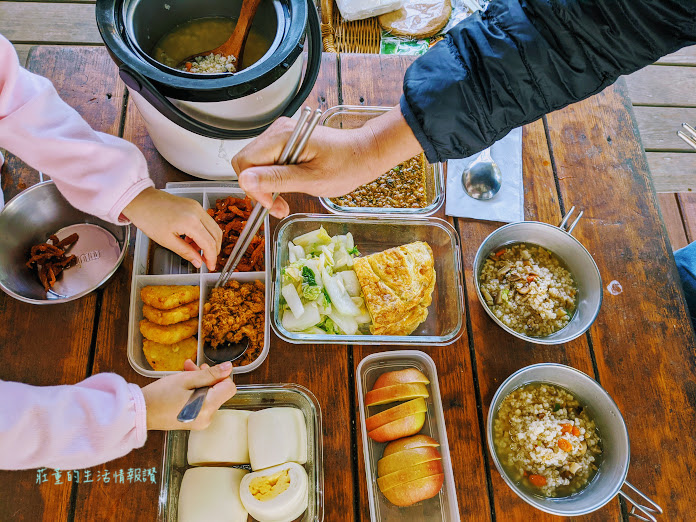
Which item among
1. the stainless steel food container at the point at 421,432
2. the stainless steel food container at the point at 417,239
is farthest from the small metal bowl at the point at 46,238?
the stainless steel food container at the point at 421,432

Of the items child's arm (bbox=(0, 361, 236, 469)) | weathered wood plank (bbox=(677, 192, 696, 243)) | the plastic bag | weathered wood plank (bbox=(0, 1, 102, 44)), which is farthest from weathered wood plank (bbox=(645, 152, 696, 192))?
weathered wood plank (bbox=(0, 1, 102, 44))

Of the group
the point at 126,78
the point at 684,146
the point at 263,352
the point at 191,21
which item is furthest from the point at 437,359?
the point at 684,146

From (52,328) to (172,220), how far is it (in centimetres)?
42

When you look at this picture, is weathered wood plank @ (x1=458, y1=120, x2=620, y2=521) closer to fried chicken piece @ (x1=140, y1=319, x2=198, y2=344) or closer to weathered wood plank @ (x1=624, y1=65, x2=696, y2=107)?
fried chicken piece @ (x1=140, y1=319, x2=198, y2=344)

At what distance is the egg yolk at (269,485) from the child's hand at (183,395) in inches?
6.5

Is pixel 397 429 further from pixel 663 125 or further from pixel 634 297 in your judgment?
pixel 663 125

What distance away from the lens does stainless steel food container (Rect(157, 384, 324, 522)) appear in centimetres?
103

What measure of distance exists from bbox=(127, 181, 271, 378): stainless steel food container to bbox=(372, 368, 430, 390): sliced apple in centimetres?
29

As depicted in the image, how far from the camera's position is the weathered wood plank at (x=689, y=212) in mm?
2061

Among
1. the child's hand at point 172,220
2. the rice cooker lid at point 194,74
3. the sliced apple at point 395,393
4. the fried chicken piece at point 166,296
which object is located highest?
the rice cooker lid at point 194,74

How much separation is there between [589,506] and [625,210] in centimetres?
84

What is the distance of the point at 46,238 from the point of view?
4.12 feet

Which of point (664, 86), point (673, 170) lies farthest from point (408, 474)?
point (664, 86)

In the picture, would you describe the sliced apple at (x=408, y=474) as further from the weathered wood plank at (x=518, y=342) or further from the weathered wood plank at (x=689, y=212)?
the weathered wood plank at (x=689, y=212)
